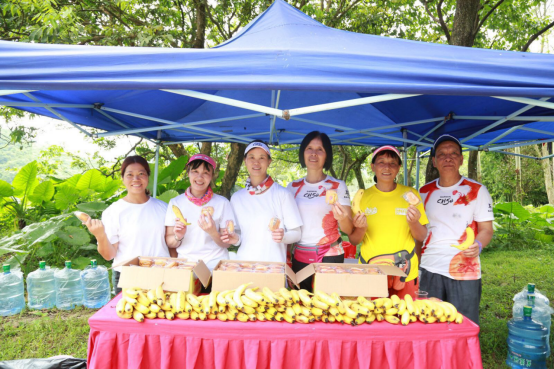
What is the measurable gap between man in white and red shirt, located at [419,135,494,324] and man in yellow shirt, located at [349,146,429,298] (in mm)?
225

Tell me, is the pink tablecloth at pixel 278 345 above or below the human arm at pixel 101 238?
below

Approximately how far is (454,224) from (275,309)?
158 cm

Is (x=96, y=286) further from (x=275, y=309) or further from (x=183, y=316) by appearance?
(x=275, y=309)

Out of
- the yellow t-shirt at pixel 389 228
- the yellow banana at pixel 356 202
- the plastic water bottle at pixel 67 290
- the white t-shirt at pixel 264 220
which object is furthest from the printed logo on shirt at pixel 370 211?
the plastic water bottle at pixel 67 290

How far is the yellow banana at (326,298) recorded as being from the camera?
2047 millimetres

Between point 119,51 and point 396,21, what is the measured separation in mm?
8031

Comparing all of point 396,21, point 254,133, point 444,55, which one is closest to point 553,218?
point 396,21

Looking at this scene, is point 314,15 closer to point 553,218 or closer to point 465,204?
point 465,204

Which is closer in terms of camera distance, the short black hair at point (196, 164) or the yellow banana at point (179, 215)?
the yellow banana at point (179, 215)

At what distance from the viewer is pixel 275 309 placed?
6.81 feet

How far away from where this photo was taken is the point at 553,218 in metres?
10.7

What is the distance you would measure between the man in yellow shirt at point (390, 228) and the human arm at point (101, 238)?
1.74 m

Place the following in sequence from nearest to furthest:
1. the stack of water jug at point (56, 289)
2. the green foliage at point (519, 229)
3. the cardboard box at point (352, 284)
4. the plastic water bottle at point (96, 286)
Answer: the cardboard box at point (352, 284)
the stack of water jug at point (56, 289)
the plastic water bottle at point (96, 286)
the green foliage at point (519, 229)

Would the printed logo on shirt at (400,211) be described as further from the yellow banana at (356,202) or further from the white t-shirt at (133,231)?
the white t-shirt at (133,231)
